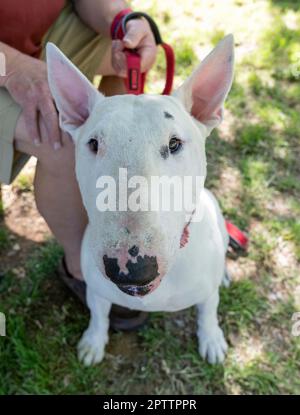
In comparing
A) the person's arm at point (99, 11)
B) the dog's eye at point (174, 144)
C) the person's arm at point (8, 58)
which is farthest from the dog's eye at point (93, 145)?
the person's arm at point (99, 11)

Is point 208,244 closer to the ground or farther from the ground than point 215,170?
farther from the ground

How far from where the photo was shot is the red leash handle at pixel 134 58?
217 centimetres

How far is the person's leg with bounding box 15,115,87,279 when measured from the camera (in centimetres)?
213

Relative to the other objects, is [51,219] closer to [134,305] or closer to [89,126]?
[134,305]

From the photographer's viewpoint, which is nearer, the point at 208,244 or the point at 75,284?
the point at 208,244

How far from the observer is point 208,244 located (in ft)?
6.89

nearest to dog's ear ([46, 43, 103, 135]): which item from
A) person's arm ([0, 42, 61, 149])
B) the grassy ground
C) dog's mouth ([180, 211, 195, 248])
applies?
person's arm ([0, 42, 61, 149])

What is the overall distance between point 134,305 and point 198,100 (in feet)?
3.01

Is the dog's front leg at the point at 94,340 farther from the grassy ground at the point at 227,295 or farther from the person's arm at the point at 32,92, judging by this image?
the person's arm at the point at 32,92

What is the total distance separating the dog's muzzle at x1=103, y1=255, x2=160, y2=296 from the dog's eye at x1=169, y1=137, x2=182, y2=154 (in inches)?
14.9

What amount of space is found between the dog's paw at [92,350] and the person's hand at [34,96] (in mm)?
1100

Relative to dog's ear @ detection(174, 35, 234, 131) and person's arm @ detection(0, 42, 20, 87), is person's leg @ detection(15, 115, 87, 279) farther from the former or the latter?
dog's ear @ detection(174, 35, 234, 131)

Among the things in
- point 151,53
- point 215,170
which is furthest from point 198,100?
point 215,170

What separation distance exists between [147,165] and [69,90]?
603mm
